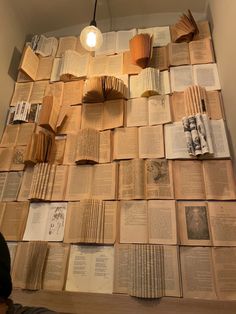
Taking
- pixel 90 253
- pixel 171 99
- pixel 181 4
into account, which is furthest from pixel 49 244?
pixel 181 4

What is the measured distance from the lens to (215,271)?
1.07 meters

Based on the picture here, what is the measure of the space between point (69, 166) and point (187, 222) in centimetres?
67

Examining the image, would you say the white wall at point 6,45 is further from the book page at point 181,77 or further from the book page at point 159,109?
the book page at point 181,77

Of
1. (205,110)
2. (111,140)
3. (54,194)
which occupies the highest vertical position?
(205,110)

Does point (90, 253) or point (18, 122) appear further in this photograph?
point (18, 122)

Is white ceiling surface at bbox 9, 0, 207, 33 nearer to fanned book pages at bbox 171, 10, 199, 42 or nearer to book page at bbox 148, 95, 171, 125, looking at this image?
fanned book pages at bbox 171, 10, 199, 42

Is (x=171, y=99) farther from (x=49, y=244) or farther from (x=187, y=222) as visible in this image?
(x=49, y=244)

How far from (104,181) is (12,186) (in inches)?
20.6

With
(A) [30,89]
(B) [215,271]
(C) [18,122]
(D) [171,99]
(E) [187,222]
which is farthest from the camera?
(A) [30,89]

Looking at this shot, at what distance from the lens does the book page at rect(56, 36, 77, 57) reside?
6.25 feet

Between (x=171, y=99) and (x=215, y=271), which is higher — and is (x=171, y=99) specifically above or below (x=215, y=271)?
above

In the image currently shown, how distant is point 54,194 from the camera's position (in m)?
1.37

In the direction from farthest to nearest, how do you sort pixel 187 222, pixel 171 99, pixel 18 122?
1. pixel 18 122
2. pixel 171 99
3. pixel 187 222

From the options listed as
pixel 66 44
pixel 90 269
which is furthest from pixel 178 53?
pixel 90 269
